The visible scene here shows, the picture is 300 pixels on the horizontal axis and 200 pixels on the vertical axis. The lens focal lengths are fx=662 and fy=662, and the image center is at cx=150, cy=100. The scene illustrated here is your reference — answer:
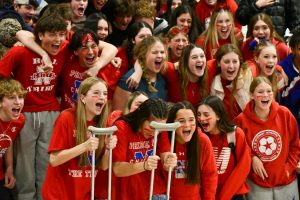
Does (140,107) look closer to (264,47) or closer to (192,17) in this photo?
(264,47)

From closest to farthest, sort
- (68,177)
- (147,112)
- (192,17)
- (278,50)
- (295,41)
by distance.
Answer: (147,112)
(68,177)
(295,41)
(278,50)
(192,17)

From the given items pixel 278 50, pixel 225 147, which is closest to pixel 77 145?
pixel 225 147

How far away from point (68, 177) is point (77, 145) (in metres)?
0.29

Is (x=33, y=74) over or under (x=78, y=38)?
under

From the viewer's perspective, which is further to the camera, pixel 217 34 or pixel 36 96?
pixel 217 34

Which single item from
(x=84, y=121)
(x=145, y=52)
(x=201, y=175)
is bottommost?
(x=201, y=175)

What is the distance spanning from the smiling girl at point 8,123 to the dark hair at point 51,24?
0.52 m

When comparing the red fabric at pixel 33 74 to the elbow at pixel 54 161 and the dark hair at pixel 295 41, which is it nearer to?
the elbow at pixel 54 161

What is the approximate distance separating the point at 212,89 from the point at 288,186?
1043 millimetres

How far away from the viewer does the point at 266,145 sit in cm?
542

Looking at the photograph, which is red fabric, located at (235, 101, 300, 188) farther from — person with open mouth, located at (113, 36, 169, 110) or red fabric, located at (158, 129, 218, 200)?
person with open mouth, located at (113, 36, 169, 110)

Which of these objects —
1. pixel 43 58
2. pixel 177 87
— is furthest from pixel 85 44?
pixel 177 87

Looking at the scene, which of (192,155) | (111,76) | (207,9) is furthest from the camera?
(207,9)

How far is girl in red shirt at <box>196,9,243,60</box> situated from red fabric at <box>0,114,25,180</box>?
203 centimetres
